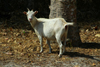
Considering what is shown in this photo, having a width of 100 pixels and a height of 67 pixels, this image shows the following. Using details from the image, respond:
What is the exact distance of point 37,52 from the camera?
5410 mm

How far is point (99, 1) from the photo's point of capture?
10.6 meters

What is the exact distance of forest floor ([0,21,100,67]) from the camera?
4.71 m

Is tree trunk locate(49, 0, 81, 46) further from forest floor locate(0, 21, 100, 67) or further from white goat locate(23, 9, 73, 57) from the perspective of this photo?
white goat locate(23, 9, 73, 57)

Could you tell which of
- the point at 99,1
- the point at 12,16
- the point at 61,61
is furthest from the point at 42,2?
the point at 61,61

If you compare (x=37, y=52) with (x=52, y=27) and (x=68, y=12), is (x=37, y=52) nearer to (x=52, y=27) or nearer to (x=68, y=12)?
(x=52, y=27)

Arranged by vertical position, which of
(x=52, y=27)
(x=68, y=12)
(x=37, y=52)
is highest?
(x=68, y=12)

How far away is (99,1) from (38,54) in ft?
23.5

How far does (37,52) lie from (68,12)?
5.97 ft

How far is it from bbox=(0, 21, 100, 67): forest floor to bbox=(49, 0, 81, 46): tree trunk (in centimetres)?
35

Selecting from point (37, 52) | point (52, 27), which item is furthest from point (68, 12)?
point (37, 52)

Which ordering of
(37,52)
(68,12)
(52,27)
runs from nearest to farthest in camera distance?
(52,27)
(37,52)
(68,12)

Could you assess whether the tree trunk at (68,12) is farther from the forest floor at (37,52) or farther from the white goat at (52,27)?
the white goat at (52,27)

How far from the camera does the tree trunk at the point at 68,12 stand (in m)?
5.68

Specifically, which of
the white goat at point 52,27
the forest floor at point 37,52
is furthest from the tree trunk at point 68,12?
the white goat at point 52,27
